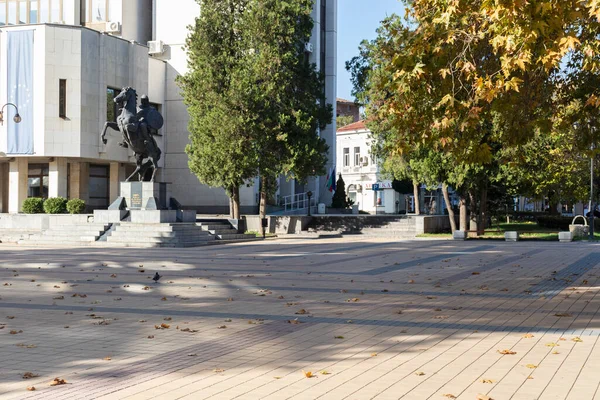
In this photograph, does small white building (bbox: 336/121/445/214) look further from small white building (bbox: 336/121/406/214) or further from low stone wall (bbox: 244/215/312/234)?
low stone wall (bbox: 244/215/312/234)

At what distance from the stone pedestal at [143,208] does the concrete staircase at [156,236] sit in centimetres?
76

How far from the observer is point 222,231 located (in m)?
33.5

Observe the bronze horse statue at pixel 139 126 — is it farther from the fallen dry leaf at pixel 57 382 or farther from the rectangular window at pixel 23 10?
the fallen dry leaf at pixel 57 382

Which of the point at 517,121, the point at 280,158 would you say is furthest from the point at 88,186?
the point at 517,121

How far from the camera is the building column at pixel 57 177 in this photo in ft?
147

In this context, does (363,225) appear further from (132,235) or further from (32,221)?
(32,221)

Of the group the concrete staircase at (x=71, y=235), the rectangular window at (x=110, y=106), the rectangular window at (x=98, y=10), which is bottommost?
the concrete staircase at (x=71, y=235)

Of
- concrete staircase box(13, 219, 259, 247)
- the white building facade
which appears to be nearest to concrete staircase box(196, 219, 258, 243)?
concrete staircase box(13, 219, 259, 247)


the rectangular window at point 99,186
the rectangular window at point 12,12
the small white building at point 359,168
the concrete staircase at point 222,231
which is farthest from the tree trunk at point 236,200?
the small white building at point 359,168

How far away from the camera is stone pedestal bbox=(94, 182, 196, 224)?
31.8 metres

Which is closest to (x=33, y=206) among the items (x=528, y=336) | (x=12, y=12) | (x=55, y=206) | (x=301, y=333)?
(x=55, y=206)

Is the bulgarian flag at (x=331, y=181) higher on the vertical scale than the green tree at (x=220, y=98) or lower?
lower

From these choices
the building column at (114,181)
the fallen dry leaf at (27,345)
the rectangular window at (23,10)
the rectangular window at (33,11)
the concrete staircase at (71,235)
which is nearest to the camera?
the fallen dry leaf at (27,345)

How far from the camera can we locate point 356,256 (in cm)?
2294
